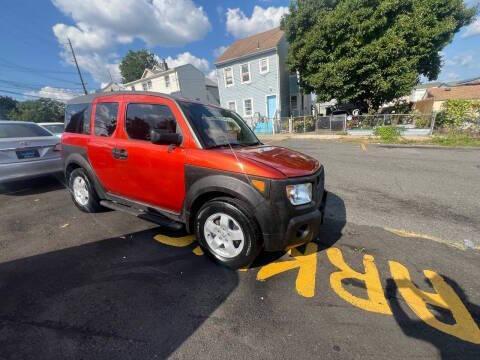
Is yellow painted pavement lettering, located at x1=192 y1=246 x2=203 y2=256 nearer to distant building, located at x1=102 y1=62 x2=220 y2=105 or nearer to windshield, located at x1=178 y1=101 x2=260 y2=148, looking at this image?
windshield, located at x1=178 y1=101 x2=260 y2=148

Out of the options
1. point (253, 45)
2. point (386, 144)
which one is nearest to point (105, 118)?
point (386, 144)

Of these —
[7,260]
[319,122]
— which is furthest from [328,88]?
[7,260]

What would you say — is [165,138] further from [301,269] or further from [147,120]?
[301,269]

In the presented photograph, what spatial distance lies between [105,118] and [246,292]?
321 centimetres

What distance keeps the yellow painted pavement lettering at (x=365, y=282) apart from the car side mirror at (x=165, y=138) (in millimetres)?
2250

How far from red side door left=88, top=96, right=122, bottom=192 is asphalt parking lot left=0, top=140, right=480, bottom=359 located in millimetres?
790

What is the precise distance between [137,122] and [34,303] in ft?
7.45

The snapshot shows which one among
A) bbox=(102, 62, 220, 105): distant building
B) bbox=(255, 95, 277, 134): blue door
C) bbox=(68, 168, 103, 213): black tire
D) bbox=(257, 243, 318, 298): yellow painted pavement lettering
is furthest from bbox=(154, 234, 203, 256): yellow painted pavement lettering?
bbox=(102, 62, 220, 105): distant building

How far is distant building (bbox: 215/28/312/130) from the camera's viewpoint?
2227cm

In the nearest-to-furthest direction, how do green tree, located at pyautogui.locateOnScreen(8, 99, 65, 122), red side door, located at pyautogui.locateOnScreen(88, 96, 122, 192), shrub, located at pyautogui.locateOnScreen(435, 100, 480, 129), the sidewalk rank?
red side door, located at pyautogui.locateOnScreen(88, 96, 122, 192) < the sidewalk < shrub, located at pyautogui.locateOnScreen(435, 100, 480, 129) < green tree, located at pyautogui.locateOnScreen(8, 99, 65, 122)

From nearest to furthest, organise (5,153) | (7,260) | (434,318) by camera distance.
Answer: (434,318) → (7,260) → (5,153)

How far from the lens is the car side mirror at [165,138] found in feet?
8.85

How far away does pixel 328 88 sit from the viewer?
17516 millimetres

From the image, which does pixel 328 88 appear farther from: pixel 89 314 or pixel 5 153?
pixel 89 314
